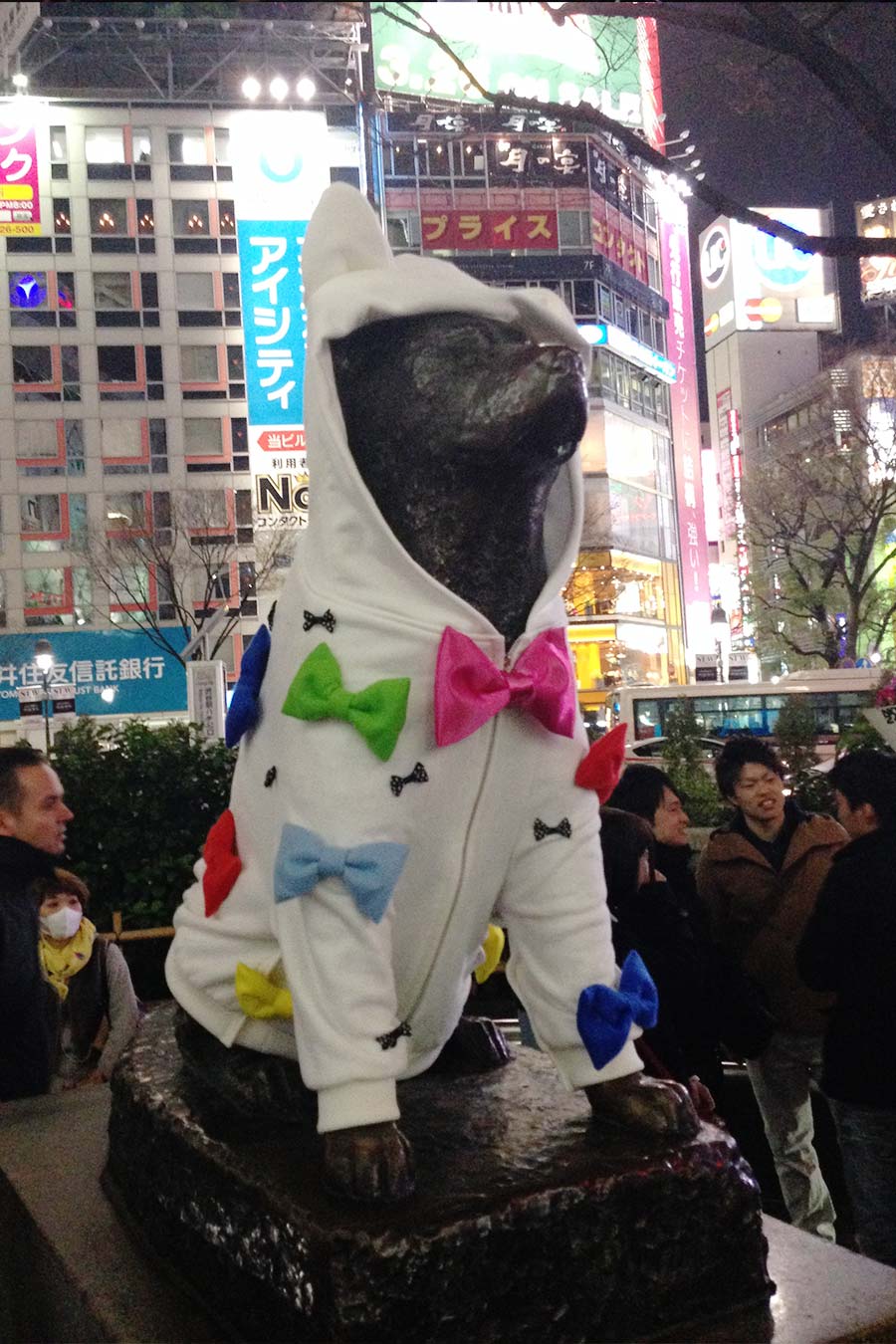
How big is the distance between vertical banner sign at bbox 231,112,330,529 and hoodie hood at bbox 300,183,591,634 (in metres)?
15.2

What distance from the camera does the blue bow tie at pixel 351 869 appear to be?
159 centimetres

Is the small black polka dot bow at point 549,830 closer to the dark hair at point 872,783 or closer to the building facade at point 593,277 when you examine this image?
the dark hair at point 872,783

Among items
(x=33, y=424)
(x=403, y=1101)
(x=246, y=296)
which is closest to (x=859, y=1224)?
(x=403, y=1101)

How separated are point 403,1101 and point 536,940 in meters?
0.45

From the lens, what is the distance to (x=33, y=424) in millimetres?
34312

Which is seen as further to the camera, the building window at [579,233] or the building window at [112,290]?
the building window at [112,290]

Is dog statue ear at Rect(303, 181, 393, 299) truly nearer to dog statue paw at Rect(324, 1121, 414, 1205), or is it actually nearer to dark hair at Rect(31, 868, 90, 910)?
dog statue paw at Rect(324, 1121, 414, 1205)

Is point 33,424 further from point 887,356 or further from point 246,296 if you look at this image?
point 887,356

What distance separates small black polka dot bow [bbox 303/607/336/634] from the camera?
5.64 ft

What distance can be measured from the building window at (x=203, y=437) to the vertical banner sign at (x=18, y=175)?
7.23m

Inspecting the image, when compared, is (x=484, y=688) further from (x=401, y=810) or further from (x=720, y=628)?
(x=720, y=628)

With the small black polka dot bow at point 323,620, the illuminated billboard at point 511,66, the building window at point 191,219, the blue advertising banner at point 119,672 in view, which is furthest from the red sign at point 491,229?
the small black polka dot bow at point 323,620

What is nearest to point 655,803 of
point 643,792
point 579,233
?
point 643,792

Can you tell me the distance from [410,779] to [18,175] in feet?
106
